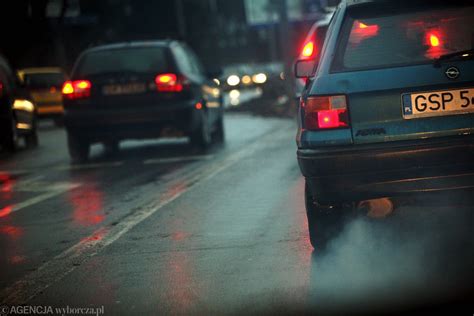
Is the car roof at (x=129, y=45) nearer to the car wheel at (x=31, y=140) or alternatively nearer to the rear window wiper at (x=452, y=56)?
the car wheel at (x=31, y=140)

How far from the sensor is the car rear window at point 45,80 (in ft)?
97.8

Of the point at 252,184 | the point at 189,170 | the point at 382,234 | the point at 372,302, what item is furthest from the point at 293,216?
the point at 189,170

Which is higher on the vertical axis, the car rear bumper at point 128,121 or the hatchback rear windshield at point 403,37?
the hatchback rear windshield at point 403,37

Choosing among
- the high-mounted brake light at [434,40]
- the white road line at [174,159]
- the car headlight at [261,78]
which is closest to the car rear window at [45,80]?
the car headlight at [261,78]

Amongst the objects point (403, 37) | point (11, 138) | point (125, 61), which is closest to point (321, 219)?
point (403, 37)

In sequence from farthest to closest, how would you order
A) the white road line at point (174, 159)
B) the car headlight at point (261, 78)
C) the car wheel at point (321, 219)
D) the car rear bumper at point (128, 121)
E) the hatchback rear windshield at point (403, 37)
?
the car headlight at point (261, 78), the car rear bumper at point (128, 121), the white road line at point (174, 159), the car wheel at point (321, 219), the hatchback rear windshield at point (403, 37)

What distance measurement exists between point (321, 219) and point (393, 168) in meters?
0.82

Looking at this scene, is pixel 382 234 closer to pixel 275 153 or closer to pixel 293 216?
pixel 293 216

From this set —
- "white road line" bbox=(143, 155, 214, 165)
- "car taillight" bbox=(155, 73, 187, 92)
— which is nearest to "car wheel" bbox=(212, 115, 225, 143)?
"car taillight" bbox=(155, 73, 187, 92)

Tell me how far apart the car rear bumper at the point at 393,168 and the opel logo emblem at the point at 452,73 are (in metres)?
0.38

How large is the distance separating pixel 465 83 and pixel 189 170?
682 cm

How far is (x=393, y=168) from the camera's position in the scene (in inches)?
241

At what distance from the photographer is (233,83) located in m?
52.8

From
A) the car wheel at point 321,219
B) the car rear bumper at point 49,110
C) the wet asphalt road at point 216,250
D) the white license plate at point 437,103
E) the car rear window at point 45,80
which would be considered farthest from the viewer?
the car rear window at point 45,80
